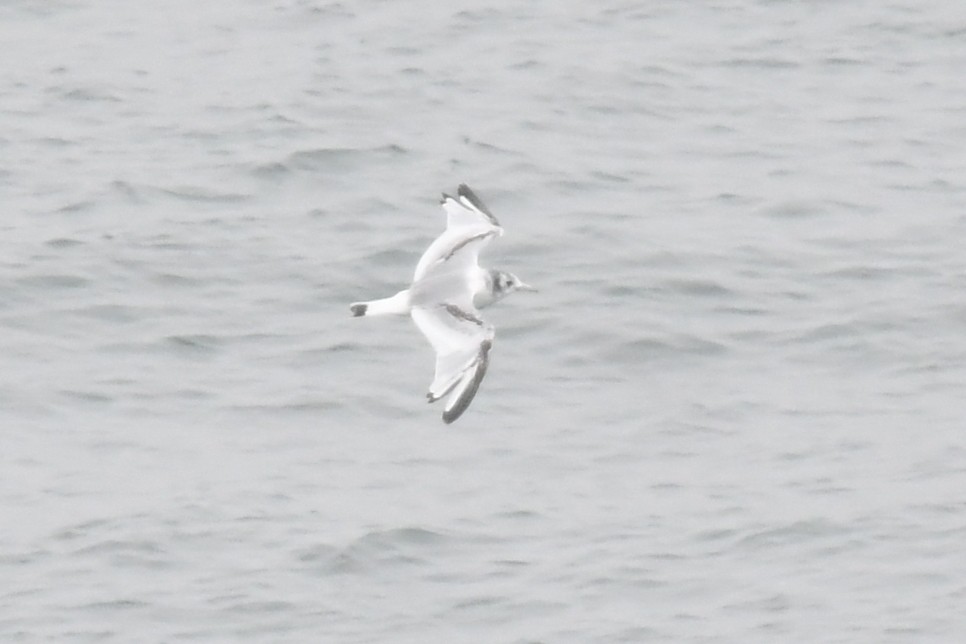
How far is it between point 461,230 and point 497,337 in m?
2.53

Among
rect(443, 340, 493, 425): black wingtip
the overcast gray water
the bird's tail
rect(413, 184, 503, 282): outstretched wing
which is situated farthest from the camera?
the overcast gray water

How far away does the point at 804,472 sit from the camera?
11.9 m

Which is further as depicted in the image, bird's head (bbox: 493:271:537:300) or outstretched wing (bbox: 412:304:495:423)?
bird's head (bbox: 493:271:537:300)

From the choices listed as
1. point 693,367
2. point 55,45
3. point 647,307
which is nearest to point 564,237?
point 647,307

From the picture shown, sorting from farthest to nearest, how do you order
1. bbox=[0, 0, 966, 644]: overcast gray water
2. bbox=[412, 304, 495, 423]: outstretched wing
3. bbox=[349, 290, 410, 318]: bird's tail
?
bbox=[0, 0, 966, 644]: overcast gray water, bbox=[349, 290, 410, 318]: bird's tail, bbox=[412, 304, 495, 423]: outstretched wing

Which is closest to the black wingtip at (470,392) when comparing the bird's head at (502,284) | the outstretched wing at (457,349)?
the outstretched wing at (457,349)

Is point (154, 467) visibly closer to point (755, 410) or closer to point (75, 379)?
point (75, 379)

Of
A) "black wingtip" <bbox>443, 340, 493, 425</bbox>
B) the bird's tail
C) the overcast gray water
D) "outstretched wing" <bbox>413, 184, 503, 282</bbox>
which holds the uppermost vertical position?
"outstretched wing" <bbox>413, 184, 503, 282</bbox>

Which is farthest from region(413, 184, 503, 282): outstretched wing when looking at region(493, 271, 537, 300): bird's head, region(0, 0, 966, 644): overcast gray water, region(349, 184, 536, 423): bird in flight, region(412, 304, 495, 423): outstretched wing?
region(0, 0, 966, 644): overcast gray water

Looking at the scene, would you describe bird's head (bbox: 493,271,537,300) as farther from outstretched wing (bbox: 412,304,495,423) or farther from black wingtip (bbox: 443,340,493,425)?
black wingtip (bbox: 443,340,493,425)

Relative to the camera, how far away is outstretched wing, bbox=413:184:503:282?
34.4 ft

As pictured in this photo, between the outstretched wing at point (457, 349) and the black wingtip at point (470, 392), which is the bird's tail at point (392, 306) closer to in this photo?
the outstretched wing at point (457, 349)

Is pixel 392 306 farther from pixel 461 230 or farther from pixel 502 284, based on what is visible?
pixel 461 230

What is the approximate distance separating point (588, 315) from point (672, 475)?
6.40ft
